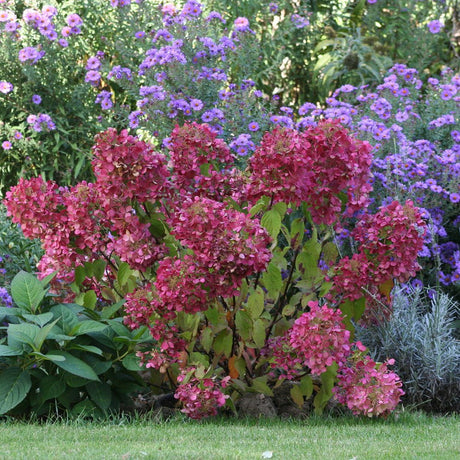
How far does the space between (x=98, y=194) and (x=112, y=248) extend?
278mm

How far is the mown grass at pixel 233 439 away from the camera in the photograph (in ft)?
10.1

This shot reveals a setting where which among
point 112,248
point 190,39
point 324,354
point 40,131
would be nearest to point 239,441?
point 324,354

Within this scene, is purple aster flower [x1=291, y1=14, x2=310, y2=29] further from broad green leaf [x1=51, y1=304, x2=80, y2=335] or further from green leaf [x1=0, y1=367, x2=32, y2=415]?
green leaf [x1=0, y1=367, x2=32, y2=415]

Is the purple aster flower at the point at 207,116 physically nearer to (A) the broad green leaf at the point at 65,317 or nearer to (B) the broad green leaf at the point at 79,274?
(B) the broad green leaf at the point at 79,274

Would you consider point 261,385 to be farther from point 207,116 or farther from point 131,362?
point 207,116

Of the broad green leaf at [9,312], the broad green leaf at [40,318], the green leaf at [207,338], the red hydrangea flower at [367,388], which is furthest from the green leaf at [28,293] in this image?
the red hydrangea flower at [367,388]

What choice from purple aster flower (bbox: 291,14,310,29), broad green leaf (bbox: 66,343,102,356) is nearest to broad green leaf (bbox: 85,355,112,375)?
broad green leaf (bbox: 66,343,102,356)

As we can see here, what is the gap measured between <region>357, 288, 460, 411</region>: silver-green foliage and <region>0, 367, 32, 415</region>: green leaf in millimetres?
1920

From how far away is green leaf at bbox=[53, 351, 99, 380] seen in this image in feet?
12.0

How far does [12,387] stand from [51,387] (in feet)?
0.62

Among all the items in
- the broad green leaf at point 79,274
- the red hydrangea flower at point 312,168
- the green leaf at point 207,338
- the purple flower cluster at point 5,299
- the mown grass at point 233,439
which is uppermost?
A: the red hydrangea flower at point 312,168

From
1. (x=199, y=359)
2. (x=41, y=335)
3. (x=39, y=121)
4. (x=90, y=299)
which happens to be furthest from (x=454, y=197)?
(x=39, y=121)

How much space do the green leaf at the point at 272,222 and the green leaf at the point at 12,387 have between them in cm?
135

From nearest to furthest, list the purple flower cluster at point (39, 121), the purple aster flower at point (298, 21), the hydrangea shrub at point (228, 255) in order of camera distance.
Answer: the hydrangea shrub at point (228, 255)
the purple flower cluster at point (39, 121)
the purple aster flower at point (298, 21)
